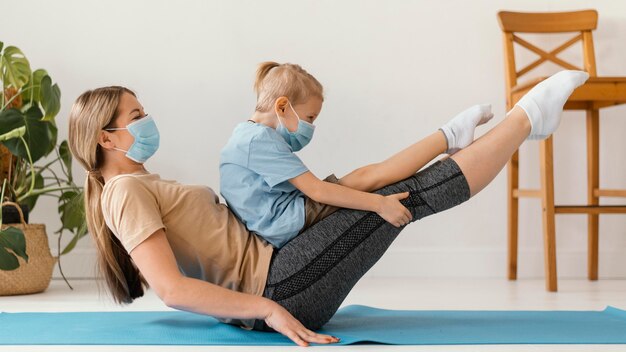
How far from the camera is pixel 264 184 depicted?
1.89 meters

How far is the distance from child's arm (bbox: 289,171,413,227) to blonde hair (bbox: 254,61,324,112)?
0.21 m

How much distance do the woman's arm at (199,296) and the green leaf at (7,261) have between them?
118cm

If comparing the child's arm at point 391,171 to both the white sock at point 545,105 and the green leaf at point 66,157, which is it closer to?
the white sock at point 545,105

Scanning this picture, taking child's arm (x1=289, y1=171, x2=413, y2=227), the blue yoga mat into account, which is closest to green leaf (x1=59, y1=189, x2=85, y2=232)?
the blue yoga mat

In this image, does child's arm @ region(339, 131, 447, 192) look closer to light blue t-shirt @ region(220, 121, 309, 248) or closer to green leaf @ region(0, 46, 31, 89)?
light blue t-shirt @ region(220, 121, 309, 248)

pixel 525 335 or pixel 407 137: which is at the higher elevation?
pixel 407 137

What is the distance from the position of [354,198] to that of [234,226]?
0.88 feet

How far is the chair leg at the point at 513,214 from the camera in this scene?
3.27 meters

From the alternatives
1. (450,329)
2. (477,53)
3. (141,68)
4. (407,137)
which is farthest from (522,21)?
(450,329)

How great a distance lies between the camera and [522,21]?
3326 millimetres

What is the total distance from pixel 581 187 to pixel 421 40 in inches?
34.7

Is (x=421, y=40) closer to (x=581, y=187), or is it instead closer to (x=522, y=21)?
(x=522, y=21)

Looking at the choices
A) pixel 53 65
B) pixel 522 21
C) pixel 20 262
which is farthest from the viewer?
pixel 53 65

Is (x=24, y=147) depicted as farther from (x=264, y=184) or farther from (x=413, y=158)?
(x=413, y=158)
